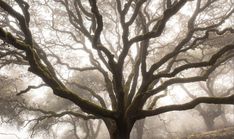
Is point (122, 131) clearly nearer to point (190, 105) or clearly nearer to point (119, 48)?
point (190, 105)

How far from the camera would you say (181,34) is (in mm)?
22844

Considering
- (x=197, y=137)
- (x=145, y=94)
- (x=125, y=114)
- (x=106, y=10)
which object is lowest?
(x=197, y=137)

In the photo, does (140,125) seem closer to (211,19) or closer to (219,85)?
(211,19)

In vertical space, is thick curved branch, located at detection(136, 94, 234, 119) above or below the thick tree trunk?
above

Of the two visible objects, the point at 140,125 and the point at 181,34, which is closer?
the point at 181,34

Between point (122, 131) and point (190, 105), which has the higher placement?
point (190, 105)

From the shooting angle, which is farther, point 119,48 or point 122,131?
point 119,48

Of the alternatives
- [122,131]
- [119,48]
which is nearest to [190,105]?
[122,131]

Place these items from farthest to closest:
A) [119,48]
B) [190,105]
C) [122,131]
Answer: [119,48] → [122,131] → [190,105]

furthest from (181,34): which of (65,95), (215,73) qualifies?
(215,73)

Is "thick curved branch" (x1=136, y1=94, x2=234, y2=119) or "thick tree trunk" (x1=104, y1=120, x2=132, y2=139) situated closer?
"thick curved branch" (x1=136, y1=94, x2=234, y2=119)

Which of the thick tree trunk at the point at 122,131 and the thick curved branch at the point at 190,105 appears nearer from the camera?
the thick curved branch at the point at 190,105

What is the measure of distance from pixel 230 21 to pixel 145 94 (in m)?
13.6

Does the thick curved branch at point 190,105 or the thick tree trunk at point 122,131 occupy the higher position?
the thick curved branch at point 190,105
